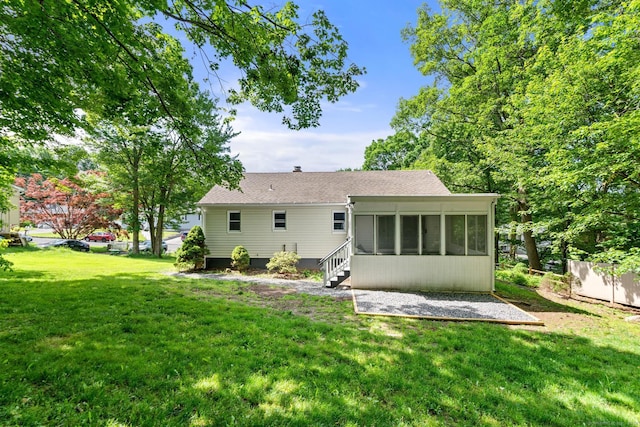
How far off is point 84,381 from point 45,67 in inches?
225

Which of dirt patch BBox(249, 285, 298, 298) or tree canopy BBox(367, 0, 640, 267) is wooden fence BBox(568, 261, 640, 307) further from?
dirt patch BBox(249, 285, 298, 298)

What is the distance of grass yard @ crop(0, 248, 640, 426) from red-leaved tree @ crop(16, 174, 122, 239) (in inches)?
825

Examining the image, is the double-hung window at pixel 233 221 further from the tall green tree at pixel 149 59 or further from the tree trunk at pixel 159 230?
the tree trunk at pixel 159 230

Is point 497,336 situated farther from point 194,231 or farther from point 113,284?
point 194,231

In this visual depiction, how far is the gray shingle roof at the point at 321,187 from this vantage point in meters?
14.1

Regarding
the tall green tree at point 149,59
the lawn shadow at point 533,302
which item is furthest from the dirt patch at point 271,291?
the lawn shadow at point 533,302

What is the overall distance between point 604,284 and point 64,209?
3683 cm

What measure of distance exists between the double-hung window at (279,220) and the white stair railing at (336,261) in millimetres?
4345

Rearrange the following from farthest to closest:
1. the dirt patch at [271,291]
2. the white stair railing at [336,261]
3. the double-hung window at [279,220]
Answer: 1. the double-hung window at [279,220]
2. the white stair railing at [336,261]
3. the dirt patch at [271,291]

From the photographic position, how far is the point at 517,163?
11.9 meters

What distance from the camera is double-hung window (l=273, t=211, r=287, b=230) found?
14.0 meters

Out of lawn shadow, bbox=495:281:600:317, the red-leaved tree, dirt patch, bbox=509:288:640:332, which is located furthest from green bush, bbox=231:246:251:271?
the red-leaved tree

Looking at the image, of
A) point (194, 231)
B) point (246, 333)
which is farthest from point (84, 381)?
point (194, 231)

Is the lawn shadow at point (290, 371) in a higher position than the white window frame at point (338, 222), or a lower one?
lower
